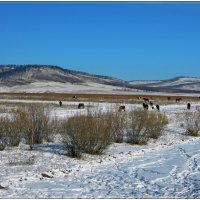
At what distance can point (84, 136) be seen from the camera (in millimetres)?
15555

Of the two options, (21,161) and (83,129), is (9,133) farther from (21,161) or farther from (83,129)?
(21,161)

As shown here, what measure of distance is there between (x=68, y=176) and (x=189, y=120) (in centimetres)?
1531

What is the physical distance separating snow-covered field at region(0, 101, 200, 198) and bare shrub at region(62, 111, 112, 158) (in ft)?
1.17

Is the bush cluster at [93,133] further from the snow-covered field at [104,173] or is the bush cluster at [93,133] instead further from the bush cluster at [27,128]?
the bush cluster at [27,128]

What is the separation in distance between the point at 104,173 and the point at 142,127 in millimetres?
8480

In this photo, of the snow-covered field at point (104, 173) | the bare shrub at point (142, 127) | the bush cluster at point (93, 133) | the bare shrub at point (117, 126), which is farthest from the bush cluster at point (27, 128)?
the bare shrub at point (142, 127)

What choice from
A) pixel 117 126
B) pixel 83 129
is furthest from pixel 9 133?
pixel 117 126

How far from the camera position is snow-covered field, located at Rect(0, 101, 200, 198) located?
9.86 m

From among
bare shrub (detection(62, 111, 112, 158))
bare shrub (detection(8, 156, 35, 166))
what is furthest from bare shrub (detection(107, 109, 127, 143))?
bare shrub (detection(8, 156, 35, 166))

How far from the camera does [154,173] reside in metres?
12.4

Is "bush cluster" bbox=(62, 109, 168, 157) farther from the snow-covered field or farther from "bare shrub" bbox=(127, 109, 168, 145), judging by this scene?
the snow-covered field

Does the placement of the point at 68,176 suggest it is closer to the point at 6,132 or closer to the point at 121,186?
the point at 121,186

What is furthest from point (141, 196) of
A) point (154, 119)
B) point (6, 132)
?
point (154, 119)

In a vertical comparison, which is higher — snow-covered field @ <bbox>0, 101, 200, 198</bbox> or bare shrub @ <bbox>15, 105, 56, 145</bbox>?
bare shrub @ <bbox>15, 105, 56, 145</bbox>
